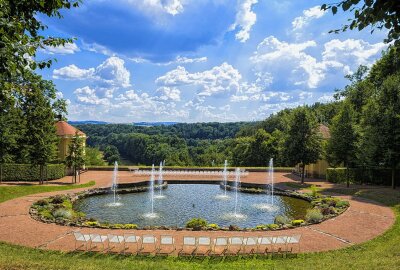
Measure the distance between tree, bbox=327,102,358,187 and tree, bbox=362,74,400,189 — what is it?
6.66ft

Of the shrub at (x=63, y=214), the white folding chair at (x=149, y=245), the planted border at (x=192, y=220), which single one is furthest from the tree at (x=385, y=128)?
the shrub at (x=63, y=214)

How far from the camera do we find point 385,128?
28.9 m

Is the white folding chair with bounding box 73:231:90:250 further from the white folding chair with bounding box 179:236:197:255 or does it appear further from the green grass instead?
the green grass

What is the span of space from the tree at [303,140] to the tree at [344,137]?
1748 millimetres

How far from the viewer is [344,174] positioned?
35.9m

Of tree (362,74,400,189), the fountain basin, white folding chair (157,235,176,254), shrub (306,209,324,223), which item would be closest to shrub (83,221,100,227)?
the fountain basin

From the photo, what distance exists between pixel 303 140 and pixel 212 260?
23926 mm

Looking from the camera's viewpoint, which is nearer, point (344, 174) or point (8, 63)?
point (8, 63)

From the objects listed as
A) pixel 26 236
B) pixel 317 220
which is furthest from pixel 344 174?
pixel 26 236

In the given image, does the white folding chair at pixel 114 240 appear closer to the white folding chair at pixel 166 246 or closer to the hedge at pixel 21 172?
the white folding chair at pixel 166 246

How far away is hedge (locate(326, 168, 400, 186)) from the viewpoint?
3322cm

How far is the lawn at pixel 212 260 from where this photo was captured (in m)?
11.1

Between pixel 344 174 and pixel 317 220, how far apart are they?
18.4 m

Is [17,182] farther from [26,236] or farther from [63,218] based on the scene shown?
[26,236]
